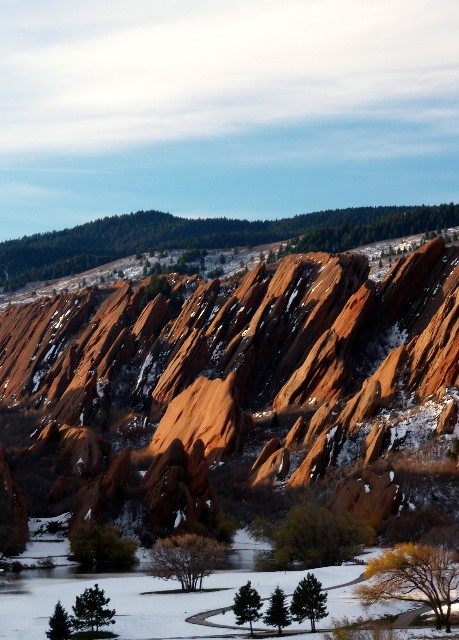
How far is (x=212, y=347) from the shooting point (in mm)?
160625

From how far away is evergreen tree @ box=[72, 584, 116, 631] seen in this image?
5978cm

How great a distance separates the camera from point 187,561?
3123 inches

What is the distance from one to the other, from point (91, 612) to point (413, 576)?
732 inches

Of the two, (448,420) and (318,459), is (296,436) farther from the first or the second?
(448,420)

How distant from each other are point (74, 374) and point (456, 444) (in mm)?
88530

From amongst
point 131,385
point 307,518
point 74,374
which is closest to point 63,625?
point 307,518

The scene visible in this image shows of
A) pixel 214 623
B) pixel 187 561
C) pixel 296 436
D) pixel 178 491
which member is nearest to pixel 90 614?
pixel 214 623

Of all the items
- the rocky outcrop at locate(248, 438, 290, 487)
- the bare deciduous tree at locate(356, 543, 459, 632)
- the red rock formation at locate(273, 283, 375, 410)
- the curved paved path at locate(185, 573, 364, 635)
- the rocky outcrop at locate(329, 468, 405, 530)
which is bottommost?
the curved paved path at locate(185, 573, 364, 635)

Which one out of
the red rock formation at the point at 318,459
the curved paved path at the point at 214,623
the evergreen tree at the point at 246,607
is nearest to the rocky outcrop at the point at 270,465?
the red rock formation at the point at 318,459

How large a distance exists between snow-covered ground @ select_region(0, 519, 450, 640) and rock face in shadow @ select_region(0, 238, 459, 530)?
2106 centimetres

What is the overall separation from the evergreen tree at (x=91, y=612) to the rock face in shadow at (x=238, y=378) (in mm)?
42961

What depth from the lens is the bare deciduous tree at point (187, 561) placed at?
259ft

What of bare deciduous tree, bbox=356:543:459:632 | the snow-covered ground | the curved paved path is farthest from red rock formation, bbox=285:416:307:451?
bare deciduous tree, bbox=356:543:459:632

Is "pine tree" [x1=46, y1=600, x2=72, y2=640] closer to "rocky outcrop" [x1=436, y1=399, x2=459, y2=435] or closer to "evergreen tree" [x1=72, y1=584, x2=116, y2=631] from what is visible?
"evergreen tree" [x1=72, y1=584, x2=116, y2=631]
